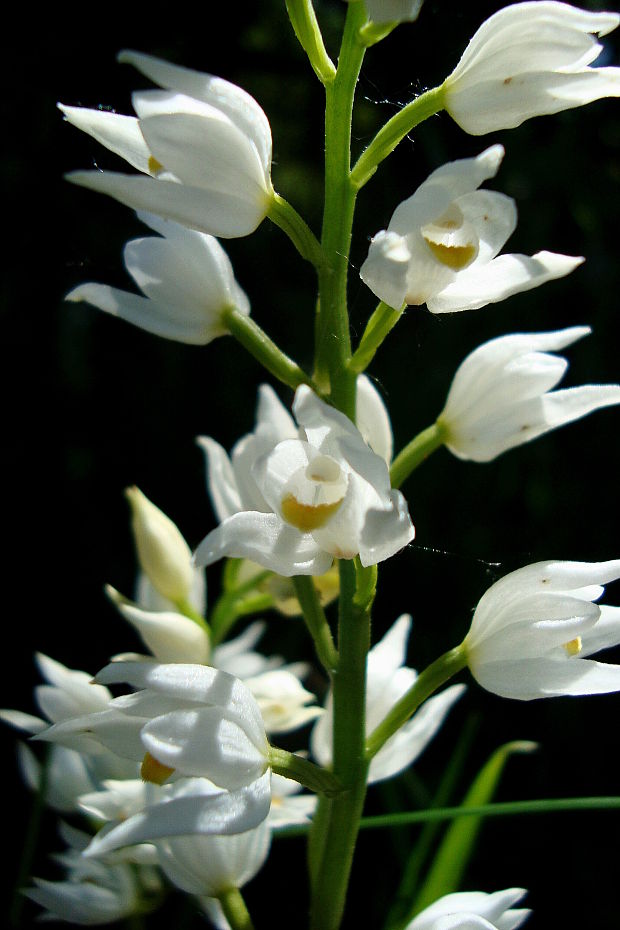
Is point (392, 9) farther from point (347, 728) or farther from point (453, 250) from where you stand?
point (347, 728)

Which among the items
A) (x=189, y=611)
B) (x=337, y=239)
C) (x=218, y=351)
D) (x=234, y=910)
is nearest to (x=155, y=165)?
(x=337, y=239)

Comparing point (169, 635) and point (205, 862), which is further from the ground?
point (169, 635)

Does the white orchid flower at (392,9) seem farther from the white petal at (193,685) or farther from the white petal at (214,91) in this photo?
the white petal at (193,685)

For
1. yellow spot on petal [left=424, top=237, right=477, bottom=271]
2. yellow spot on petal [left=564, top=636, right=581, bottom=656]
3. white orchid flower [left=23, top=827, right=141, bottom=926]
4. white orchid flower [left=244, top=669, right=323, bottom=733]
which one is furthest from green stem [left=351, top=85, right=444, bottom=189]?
white orchid flower [left=23, top=827, right=141, bottom=926]

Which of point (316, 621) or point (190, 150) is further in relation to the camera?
point (316, 621)

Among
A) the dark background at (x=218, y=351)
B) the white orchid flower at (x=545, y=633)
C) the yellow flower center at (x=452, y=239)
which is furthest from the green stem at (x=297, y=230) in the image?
the dark background at (x=218, y=351)

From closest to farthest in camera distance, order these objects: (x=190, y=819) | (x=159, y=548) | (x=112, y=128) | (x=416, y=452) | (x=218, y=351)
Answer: (x=190, y=819) < (x=112, y=128) < (x=416, y=452) < (x=159, y=548) < (x=218, y=351)

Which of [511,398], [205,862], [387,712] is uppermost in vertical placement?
[511,398]
